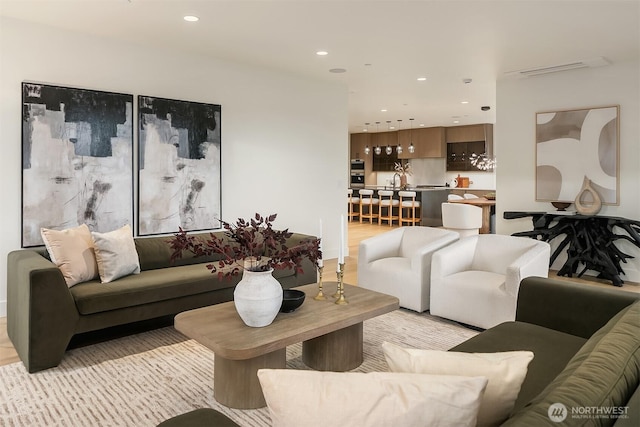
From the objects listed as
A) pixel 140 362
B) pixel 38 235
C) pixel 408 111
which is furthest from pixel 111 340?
pixel 408 111

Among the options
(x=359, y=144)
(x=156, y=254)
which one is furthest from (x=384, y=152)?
(x=156, y=254)

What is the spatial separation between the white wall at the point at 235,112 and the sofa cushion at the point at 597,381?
4.28 meters

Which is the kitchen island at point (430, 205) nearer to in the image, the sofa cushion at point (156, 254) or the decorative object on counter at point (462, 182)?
the decorative object on counter at point (462, 182)

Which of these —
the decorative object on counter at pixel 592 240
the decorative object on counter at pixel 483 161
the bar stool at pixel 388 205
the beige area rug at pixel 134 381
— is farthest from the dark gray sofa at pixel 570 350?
the decorative object on counter at pixel 483 161

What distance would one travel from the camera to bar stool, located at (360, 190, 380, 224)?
11.5 metres

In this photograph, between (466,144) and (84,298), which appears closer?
(84,298)

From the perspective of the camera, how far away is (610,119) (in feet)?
18.2

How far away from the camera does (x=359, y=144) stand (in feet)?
49.2

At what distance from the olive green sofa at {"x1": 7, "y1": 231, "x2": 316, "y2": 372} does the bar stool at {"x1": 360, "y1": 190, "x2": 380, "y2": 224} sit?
24.8ft

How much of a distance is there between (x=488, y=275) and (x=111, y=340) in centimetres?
307

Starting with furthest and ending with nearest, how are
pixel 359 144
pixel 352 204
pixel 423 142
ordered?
pixel 359 144 < pixel 423 142 < pixel 352 204

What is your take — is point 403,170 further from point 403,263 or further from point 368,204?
point 403,263

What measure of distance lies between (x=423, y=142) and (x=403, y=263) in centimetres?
927

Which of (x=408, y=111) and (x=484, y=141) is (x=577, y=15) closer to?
(x=408, y=111)
